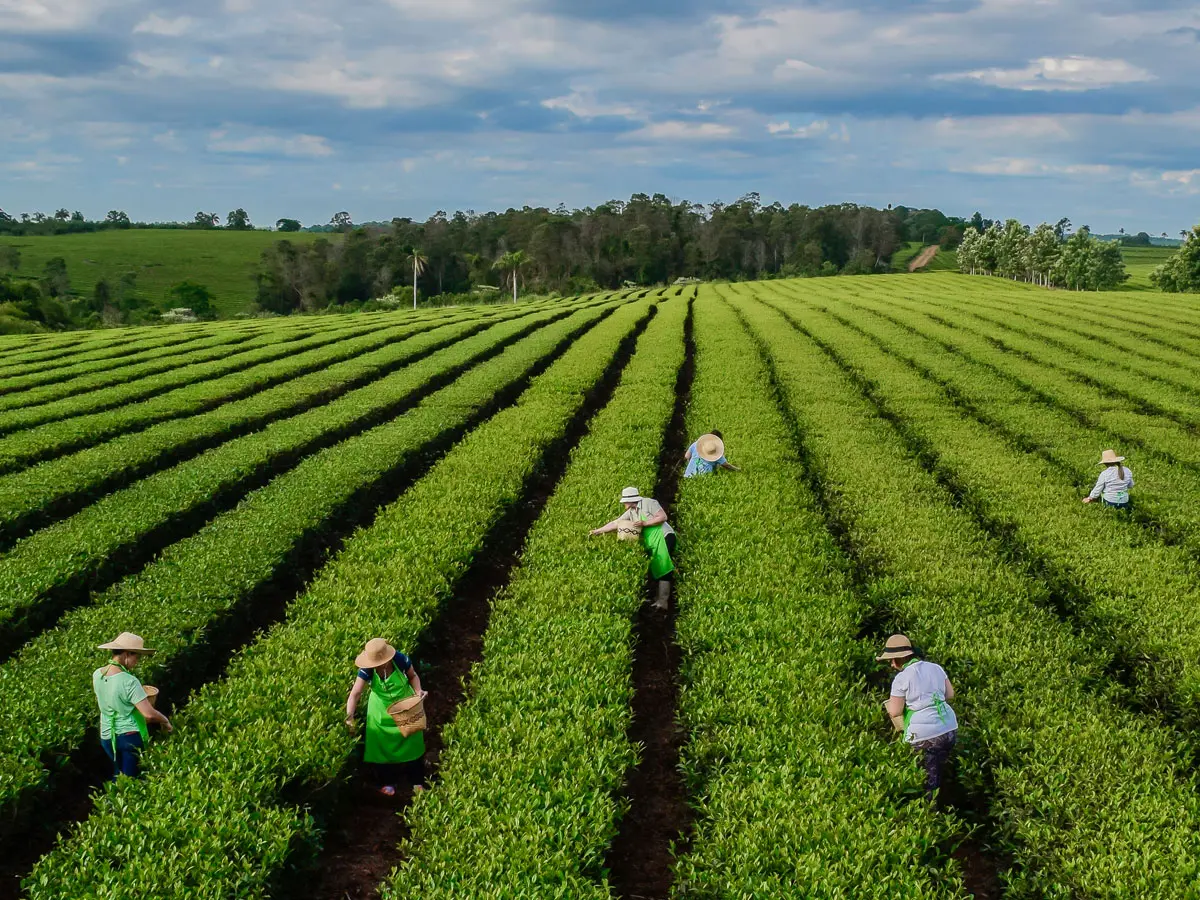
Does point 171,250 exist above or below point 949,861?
above

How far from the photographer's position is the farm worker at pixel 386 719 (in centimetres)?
859

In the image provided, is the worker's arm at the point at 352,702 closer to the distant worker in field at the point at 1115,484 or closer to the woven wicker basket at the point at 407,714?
the woven wicker basket at the point at 407,714

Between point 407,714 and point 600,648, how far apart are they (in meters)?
2.69

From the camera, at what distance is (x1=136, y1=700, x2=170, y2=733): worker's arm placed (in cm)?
834

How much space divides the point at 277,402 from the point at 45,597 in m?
15.1

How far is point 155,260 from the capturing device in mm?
160500

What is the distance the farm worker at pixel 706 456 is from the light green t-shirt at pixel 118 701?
11.8m

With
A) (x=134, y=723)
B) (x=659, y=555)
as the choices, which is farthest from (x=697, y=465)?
(x=134, y=723)

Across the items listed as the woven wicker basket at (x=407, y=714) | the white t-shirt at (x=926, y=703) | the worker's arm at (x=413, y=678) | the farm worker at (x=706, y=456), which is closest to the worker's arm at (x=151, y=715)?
the woven wicker basket at (x=407, y=714)

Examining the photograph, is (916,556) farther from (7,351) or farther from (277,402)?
(7,351)

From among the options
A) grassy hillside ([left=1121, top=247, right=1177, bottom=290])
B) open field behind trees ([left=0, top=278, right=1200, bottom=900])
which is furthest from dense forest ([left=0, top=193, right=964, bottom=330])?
open field behind trees ([left=0, top=278, right=1200, bottom=900])

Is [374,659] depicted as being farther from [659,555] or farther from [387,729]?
[659,555]

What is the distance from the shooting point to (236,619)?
12.0m

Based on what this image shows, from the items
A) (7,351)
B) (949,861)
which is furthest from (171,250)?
(949,861)
